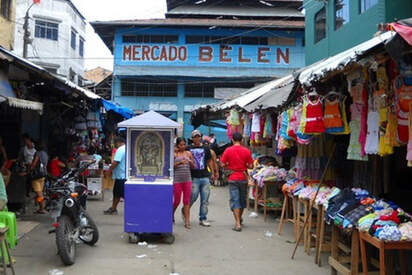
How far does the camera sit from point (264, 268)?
5.76 m

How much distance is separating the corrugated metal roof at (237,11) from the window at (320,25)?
11789mm

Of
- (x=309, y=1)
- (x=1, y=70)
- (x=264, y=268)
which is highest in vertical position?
(x=309, y=1)

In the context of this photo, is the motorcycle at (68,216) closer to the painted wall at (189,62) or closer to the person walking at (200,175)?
the person walking at (200,175)

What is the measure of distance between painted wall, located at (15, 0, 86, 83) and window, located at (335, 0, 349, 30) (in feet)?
64.8

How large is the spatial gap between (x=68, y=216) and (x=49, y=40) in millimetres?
25702

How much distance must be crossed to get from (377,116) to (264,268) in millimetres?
2583

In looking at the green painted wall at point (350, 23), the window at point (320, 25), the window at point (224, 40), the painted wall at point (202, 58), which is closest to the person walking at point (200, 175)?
the green painted wall at point (350, 23)

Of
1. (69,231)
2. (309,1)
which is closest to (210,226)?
(69,231)

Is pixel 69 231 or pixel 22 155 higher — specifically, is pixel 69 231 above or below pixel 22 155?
below

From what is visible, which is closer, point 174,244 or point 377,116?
point 377,116

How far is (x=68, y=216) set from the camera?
6000mm

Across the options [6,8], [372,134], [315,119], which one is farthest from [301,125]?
[6,8]

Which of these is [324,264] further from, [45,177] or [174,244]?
[45,177]

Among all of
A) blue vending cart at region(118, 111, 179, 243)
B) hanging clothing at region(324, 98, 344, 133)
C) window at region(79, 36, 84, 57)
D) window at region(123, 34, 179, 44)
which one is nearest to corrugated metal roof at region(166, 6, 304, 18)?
window at region(123, 34, 179, 44)
